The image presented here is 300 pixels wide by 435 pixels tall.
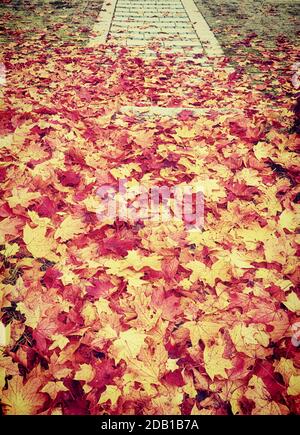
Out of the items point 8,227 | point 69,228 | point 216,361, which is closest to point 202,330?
point 216,361

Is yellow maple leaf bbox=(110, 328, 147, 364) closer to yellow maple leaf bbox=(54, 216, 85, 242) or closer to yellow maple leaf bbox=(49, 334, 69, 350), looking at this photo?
yellow maple leaf bbox=(49, 334, 69, 350)

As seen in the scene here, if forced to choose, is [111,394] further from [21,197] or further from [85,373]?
[21,197]

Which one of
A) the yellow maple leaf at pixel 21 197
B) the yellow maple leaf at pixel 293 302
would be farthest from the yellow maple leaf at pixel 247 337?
the yellow maple leaf at pixel 21 197

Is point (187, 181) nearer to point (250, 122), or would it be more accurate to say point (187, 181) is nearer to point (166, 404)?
point (250, 122)

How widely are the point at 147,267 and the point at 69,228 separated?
667mm

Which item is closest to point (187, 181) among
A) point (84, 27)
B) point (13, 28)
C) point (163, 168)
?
point (163, 168)

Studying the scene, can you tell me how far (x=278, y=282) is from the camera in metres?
1.97

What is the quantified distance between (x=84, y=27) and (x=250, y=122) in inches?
185

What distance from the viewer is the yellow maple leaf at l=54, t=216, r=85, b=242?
2193 mm

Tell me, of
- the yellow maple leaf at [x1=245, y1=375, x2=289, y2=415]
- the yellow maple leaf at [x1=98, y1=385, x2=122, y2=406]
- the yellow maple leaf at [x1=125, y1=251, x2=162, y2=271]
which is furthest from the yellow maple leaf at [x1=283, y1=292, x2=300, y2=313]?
the yellow maple leaf at [x1=98, y1=385, x2=122, y2=406]

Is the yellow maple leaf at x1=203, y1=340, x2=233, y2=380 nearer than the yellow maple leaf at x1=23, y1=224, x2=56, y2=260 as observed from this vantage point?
Yes

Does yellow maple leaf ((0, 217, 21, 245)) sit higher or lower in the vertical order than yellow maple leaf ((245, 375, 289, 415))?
higher

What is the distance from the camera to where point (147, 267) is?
2025mm

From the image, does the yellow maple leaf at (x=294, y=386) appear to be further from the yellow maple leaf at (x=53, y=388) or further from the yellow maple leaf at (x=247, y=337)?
the yellow maple leaf at (x=53, y=388)
